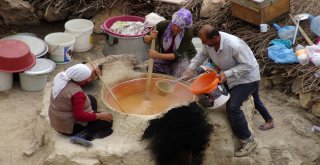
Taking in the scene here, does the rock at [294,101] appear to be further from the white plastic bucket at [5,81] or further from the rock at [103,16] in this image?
the white plastic bucket at [5,81]

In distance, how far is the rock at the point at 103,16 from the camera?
792cm

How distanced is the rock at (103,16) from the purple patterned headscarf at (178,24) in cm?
211

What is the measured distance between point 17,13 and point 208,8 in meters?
2.83

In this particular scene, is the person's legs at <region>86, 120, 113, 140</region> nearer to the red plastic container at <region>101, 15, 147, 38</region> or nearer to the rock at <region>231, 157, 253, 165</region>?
the rock at <region>231, 157, 253, 165</region>

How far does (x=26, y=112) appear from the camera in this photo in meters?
6.22

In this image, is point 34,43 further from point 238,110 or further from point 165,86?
point 238,110

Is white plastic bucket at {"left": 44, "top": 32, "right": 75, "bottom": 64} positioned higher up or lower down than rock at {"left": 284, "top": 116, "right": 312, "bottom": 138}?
higher up

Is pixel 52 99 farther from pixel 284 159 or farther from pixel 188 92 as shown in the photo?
pixel 284 159

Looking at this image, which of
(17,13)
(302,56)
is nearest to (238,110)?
(302,56)

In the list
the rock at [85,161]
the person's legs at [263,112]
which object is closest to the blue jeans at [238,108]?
the person's legs at [263,112]

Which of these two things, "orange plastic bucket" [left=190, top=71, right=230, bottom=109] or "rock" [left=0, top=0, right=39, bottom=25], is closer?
"orange plastic bucket" [left=190, top=71, right=230, bottom=109]

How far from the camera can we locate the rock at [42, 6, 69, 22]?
7.86 metres

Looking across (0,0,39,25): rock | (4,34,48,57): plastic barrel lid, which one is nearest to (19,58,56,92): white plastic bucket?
(4,34,48,57): plastic barrel lid

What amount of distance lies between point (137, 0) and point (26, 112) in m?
2.66
